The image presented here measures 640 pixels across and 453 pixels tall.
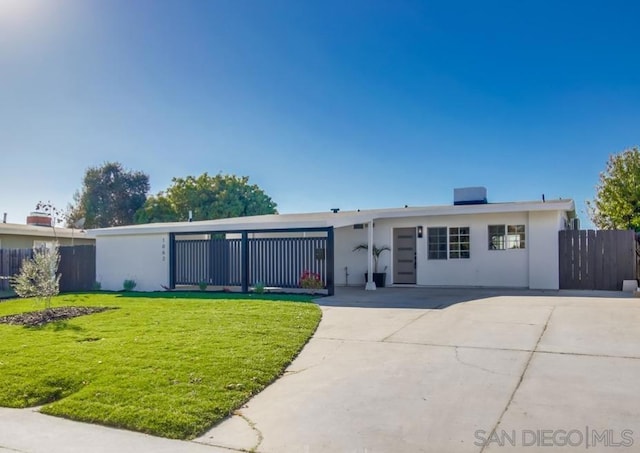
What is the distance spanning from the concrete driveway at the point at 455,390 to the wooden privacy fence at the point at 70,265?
13356 millimetres

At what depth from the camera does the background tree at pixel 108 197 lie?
40938 mm

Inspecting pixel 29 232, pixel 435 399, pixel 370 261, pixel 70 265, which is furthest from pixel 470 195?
pixel 29 232

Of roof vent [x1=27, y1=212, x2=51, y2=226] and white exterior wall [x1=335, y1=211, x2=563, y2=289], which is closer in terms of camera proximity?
white exterior wall [x1=335, y1=211, x2=563, y2=289]

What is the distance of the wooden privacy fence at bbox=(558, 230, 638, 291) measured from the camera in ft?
44.6

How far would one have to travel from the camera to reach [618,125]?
19.8m

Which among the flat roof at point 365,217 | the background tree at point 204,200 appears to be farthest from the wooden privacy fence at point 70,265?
the background tree at point 204,200

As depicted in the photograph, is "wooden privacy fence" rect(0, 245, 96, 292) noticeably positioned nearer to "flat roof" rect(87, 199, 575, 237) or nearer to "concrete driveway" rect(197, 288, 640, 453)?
"flat roof" rect(87, 199, 575, 237)

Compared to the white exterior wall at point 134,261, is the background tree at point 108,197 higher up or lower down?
higher up

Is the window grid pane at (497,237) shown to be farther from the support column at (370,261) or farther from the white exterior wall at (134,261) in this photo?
the white exterior wall at (134,261)

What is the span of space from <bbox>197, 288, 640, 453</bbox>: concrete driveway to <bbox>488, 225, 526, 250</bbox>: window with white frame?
6140 mm

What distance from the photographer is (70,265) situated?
18266 millimetres

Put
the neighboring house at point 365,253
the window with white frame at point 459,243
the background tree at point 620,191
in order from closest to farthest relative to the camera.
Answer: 1. the neighboring house at point 365,253
2. the window with white frame at point 459,243
3. the background tree at point 620,191

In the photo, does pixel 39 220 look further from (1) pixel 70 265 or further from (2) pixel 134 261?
(2) pixel 134 261

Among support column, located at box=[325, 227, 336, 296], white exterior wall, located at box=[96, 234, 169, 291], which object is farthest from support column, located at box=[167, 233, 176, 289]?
support column, located at box=[325, 227, 336, 296]
